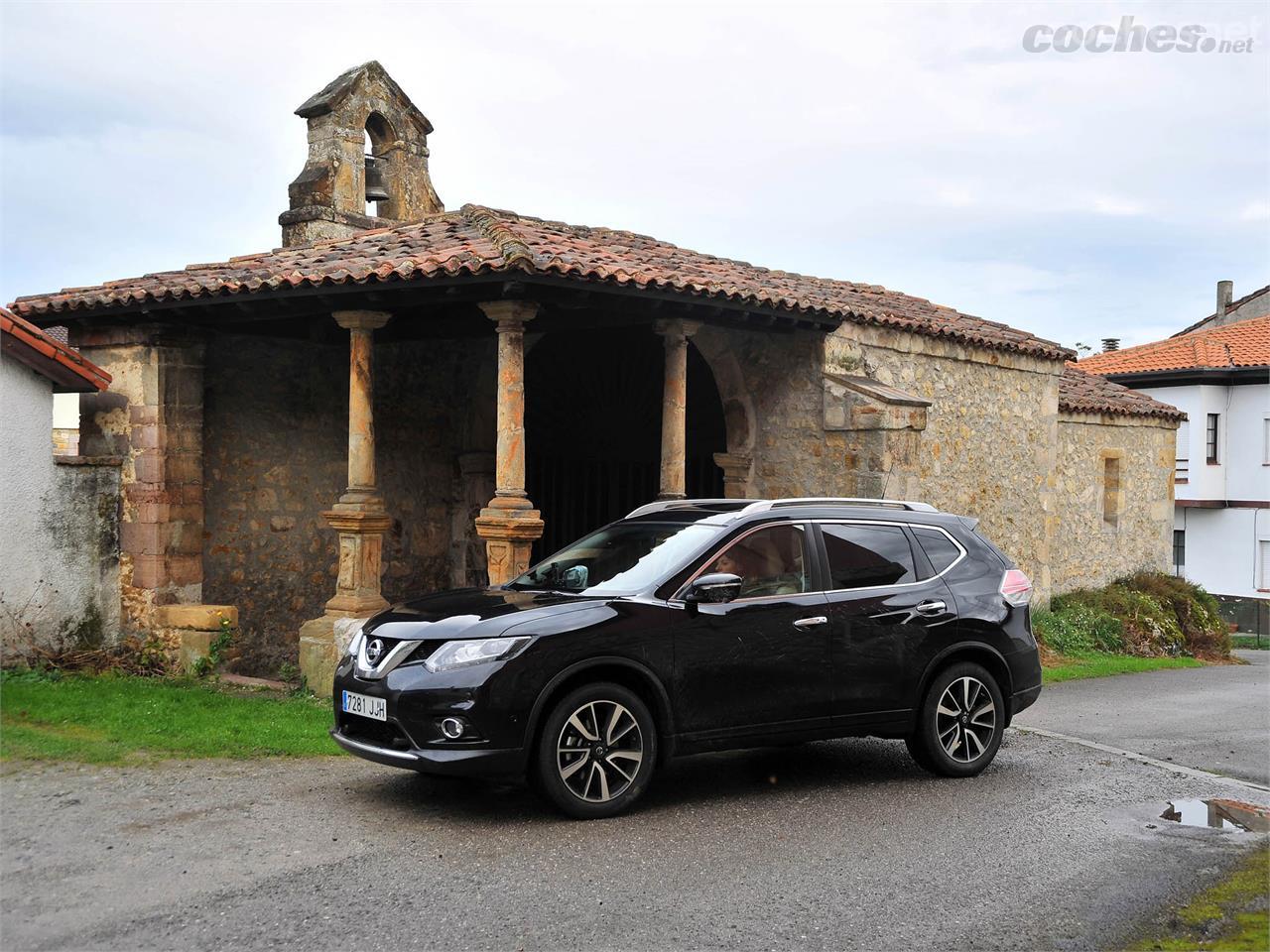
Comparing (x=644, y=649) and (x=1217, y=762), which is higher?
(x=644, y=649)

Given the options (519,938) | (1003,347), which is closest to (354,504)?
(519,938)

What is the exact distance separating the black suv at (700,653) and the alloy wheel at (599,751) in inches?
0.4

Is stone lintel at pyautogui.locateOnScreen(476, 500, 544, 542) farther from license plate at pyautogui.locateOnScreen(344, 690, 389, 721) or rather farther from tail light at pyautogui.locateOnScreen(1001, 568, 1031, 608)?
tail light at pyautogui.locateOnScreen(1001, 568, 1031, 608)

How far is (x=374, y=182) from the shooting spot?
52.4 ft

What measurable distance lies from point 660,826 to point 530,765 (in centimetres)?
74

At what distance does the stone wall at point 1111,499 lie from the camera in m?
20.1

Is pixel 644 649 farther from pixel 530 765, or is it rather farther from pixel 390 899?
pixel 390 899

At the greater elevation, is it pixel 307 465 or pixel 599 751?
pixel 307 465

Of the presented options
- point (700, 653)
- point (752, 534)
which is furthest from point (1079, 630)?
point (700, 653)

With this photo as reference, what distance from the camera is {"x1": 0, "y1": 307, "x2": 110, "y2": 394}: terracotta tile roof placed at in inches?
410

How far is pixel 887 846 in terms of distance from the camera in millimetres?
6121

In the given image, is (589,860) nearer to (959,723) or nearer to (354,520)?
(959,723)

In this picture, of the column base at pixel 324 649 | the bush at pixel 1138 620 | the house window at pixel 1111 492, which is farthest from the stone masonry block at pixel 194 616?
the house window at pixel 1111 492

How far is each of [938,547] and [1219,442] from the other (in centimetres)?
3047
